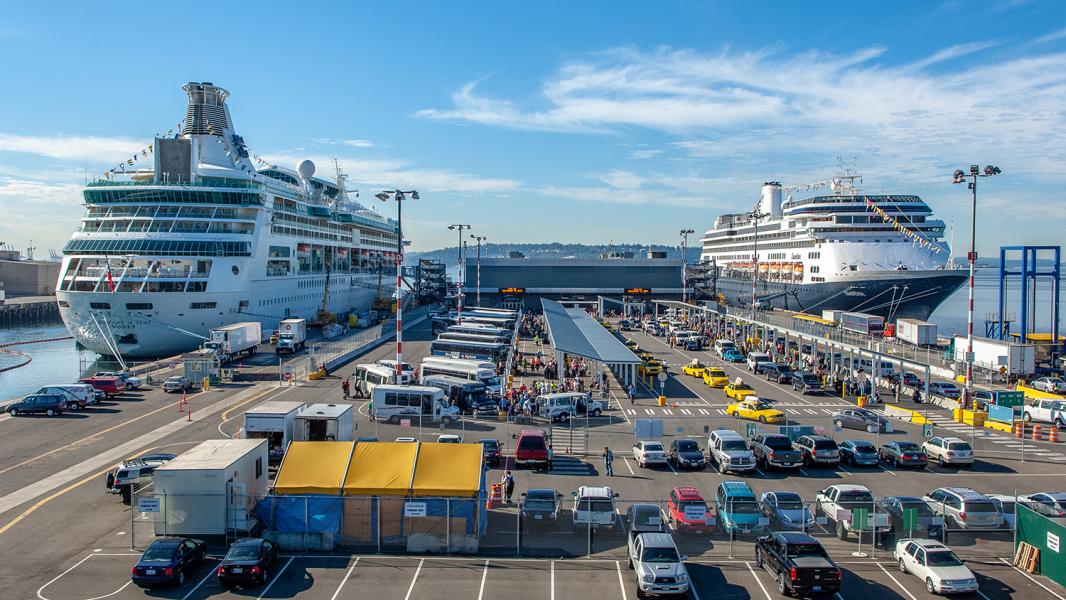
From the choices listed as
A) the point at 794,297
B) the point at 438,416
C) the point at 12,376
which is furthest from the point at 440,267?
the point at 438,416

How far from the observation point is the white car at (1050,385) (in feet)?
118

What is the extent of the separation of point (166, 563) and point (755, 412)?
23.1 metres

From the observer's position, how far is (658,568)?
43.5ft

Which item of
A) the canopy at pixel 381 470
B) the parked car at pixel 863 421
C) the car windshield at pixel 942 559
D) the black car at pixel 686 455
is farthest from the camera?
the parked car at pixel 863 421

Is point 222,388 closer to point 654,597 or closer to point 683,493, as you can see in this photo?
point 683,493

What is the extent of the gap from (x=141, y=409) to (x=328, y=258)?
4893 cm

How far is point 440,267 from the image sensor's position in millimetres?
97500

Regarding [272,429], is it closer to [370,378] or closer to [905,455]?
[370,378]

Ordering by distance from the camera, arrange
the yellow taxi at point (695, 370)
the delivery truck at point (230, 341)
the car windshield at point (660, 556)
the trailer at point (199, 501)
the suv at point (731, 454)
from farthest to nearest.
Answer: the yellow taxi at point (695, 370) < the delivery truck at point (230, 341) < the suv at point (731, 454) < the trailer at point (199, 501) < the car windshield at point (660, 556)

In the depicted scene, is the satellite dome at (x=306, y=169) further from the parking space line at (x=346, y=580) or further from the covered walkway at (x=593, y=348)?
the parking space line at (x=346, y=580)

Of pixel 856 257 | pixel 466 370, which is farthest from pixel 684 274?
pixel 466 370

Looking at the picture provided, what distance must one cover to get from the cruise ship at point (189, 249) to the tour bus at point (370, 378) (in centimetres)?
1963

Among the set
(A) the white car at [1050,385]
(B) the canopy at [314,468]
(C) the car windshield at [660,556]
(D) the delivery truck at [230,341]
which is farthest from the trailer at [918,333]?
(D) the delivery truck at [230,341]

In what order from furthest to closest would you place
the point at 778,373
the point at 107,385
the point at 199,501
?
the point at 778,373 < the point at 107,385 < the point at 199,501
